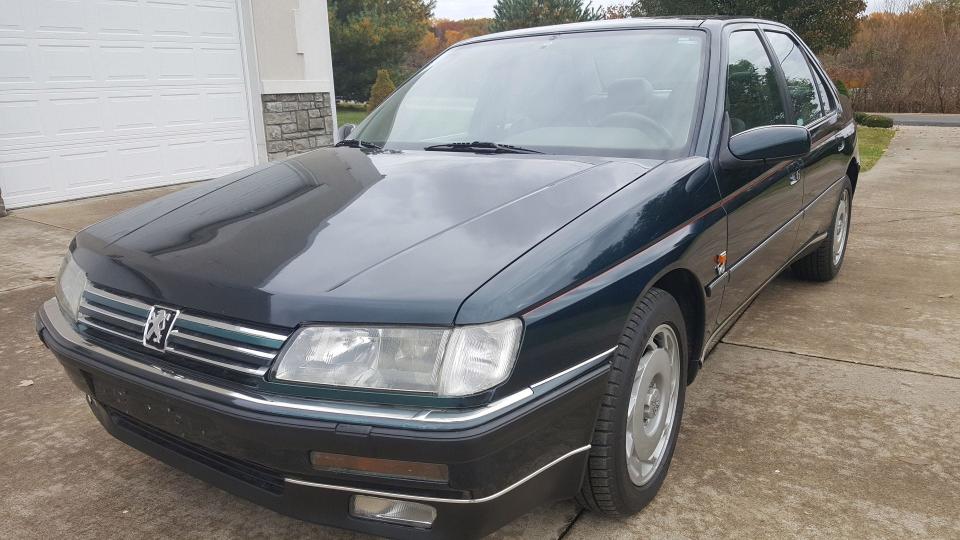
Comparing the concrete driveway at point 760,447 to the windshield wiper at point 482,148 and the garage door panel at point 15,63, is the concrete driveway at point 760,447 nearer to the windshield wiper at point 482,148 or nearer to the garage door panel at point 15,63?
the windshield wiper at point 482,148

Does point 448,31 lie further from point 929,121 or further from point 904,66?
point 929,121

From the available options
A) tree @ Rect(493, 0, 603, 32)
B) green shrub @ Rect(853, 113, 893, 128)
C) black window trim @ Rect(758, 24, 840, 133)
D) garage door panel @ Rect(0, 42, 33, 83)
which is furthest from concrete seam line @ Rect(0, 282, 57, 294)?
tree @ Rect(493, 0, 603, 32)

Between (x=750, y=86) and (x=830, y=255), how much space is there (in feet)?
5.93

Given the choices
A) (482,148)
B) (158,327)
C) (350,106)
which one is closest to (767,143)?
(482,148)

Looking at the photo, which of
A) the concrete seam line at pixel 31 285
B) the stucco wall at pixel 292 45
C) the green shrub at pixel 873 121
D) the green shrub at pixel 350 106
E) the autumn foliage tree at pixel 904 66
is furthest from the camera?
the green shrub at pixel 350 106

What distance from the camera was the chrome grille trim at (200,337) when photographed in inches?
69.1

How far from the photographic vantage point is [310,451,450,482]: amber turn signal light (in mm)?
1655

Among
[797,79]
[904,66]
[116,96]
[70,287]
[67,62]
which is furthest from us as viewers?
[904,66]

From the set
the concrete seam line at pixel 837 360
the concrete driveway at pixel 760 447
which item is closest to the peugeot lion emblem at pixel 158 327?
the concrete driveway at pixel 760 447

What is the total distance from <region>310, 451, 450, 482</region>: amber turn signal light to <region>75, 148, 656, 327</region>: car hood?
31cm

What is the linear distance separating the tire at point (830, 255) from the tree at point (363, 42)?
2869 cm

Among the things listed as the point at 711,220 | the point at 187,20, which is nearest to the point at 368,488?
the point at 711,220

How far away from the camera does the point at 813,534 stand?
86.9 inches

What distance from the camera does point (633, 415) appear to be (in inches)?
86.8
